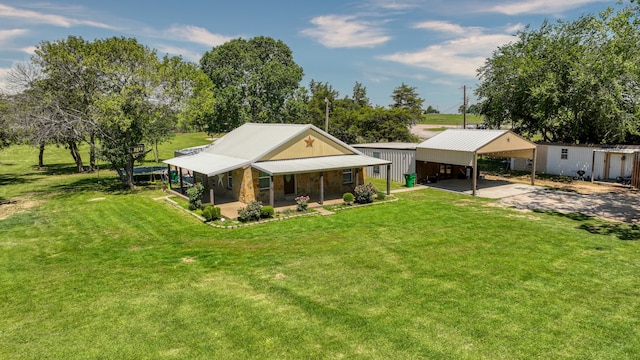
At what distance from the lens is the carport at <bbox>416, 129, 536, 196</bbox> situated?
25.1m

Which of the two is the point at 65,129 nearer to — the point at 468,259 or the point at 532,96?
the point at 468,259

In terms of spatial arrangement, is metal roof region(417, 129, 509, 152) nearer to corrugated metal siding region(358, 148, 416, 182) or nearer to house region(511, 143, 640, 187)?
corrugated metal siding region(358, 148, 416, 182)

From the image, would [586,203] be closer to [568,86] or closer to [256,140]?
[568,86]

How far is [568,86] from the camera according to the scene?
105 feet

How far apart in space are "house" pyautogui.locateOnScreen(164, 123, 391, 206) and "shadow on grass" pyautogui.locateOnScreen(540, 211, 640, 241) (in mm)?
10307

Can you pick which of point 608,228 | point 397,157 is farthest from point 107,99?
point 608,228

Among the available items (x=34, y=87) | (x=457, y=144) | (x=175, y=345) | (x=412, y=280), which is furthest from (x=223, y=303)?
(x=34, y=87)

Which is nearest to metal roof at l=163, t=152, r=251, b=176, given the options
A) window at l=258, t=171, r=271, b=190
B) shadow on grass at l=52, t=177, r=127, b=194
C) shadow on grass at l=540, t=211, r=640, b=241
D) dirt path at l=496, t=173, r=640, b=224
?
window at l=258, t=171, r=271, b=190

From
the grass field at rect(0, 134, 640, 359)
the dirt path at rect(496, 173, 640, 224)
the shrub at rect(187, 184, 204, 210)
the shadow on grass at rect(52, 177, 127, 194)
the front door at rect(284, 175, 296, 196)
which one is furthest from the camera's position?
the shadow on grass at rect(52, 177, 127, 194)

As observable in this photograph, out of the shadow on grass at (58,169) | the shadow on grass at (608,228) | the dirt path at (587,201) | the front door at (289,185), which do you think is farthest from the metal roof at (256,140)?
the shadow on grass at (58,169)

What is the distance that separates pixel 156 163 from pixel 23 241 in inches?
1145

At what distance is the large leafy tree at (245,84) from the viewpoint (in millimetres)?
46344

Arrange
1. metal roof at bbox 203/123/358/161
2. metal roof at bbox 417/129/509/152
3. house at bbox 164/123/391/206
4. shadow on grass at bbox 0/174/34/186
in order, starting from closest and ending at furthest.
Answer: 1. house at bbox 164/123/391/206
2. metal roof at bbox 203/123/358/161
3. metal roof at bbox 417/129/509/152
4. shadow on grass at bbox 0/174/34/186

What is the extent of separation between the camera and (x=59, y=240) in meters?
16.8
